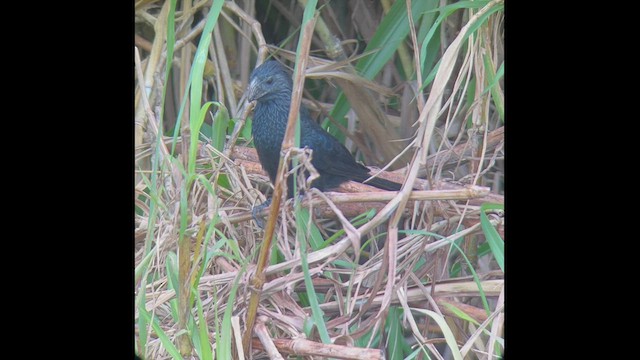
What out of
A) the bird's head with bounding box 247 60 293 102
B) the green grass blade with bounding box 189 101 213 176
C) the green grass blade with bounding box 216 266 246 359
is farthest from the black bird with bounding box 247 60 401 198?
the green grass blade with bounding box 216 266 246 359

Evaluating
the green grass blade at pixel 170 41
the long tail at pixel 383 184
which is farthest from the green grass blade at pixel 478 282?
the green grass blade at pixel 170 41

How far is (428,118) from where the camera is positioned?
158 centimetres

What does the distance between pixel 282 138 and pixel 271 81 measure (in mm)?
103

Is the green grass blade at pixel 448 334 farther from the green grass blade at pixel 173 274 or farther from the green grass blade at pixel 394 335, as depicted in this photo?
the green grass blade at pixel 173 274

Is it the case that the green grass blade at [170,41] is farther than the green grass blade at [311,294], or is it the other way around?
the green grass blade at [170,41]

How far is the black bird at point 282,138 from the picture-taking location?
1.63 meters

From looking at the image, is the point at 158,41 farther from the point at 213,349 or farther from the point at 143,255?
the point at 213,349

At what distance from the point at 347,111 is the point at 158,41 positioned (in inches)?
15.0

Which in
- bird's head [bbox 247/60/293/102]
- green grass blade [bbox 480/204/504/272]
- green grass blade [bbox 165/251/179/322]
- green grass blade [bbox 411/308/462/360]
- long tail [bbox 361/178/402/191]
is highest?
bird's head [bbox 247/60/293/102]

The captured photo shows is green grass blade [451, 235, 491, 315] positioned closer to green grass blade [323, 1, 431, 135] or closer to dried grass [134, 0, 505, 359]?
dried grass [134, 0, 505, 359]

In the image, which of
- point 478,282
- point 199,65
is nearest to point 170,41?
point 199,65

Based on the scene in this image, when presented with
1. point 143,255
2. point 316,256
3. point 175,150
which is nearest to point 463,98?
point 316,256

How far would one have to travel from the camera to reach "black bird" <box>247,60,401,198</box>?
5.36 ft

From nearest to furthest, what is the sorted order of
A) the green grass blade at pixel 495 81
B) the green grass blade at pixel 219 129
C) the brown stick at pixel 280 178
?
the brown stick at pixel 280 178, the green grass blade at pixel 495 81, the green grass blade at pixel 219 129
